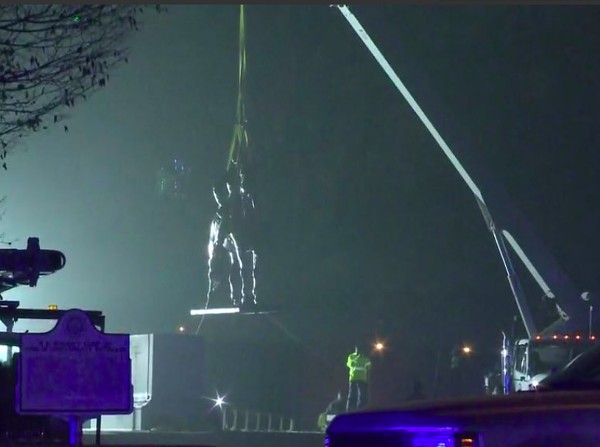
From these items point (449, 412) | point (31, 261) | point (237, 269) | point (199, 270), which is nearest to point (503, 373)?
point (31, 261)

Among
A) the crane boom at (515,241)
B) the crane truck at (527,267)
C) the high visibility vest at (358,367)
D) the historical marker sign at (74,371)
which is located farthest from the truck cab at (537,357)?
the historical marker sign at (74,371)

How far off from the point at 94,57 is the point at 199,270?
48.5 m

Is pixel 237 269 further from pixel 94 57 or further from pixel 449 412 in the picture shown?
pixel 449 412

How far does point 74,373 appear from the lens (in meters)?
8.85

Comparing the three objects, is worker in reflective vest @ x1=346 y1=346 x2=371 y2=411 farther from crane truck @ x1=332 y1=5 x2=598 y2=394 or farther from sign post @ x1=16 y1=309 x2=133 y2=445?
sign post @ x1=16 y1=309 x2=133 y2=445

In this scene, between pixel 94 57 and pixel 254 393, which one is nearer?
pixel 94 57

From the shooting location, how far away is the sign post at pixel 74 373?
8.62 meters

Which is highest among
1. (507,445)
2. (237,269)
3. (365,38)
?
(365,38)

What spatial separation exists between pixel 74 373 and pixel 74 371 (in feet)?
0.06

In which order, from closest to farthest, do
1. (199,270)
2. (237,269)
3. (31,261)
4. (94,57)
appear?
(31,261) < (94,57) < (237,269) < (199,270)

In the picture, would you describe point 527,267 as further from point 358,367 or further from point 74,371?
point 74,371

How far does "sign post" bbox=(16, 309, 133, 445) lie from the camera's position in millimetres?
8617

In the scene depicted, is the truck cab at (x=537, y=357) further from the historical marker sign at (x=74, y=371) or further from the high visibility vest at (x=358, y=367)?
the historical marker sign at (x=74, y=371)

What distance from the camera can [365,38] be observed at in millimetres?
34812
